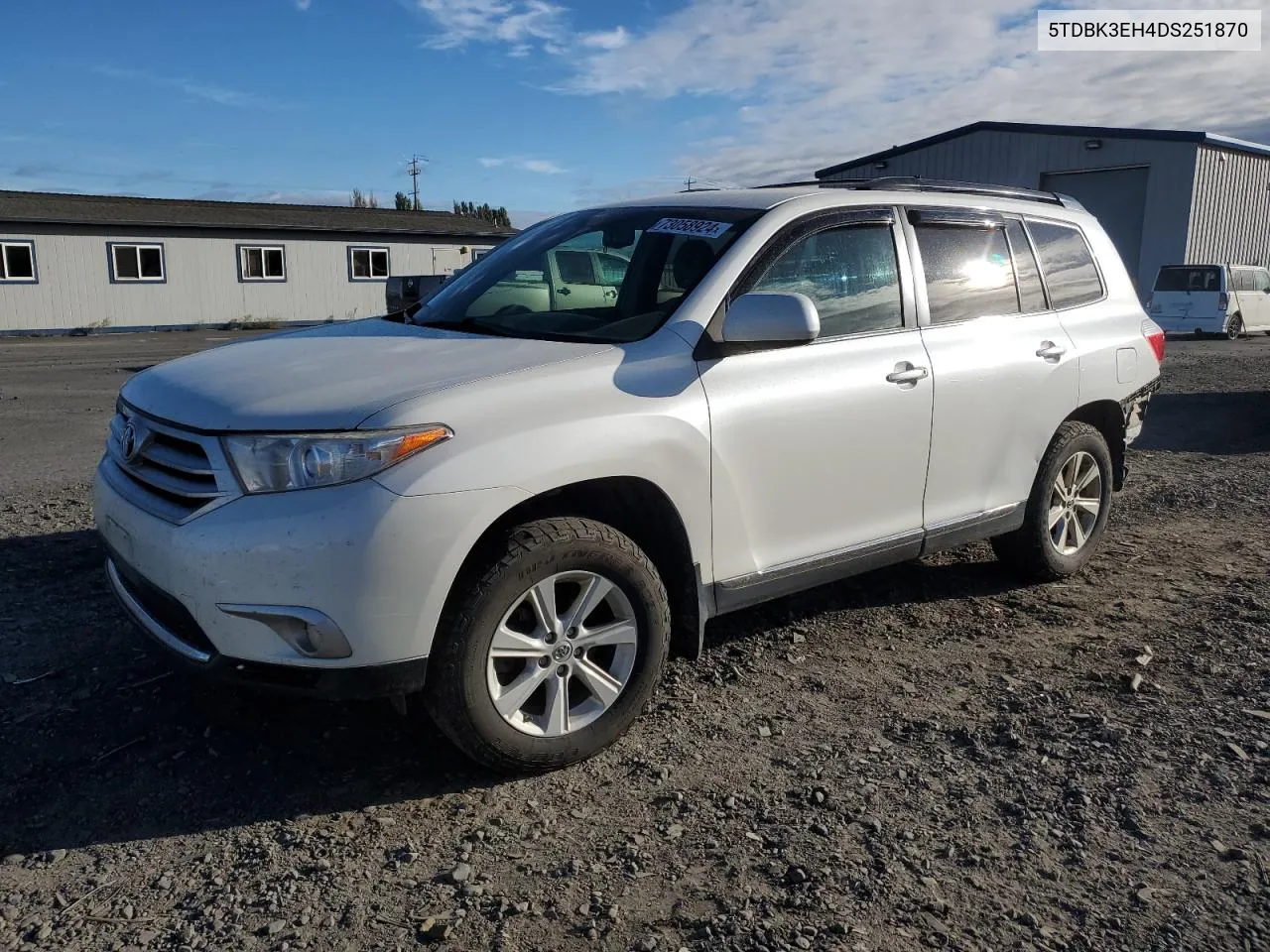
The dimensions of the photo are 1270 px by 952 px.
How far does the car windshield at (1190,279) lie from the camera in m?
22.0

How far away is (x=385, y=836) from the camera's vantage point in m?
2.91

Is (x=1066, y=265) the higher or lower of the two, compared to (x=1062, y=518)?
higher

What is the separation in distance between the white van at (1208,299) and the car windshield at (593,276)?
70.9 feet

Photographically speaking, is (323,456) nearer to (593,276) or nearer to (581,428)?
(581,428)

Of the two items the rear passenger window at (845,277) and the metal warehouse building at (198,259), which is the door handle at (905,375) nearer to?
the rear passenger window at (845,277)

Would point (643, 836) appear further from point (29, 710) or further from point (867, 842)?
point (29, 710)

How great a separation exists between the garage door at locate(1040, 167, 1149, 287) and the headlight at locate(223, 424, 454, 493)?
91.7 feet

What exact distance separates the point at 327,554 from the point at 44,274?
29.0m

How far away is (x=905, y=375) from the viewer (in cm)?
400

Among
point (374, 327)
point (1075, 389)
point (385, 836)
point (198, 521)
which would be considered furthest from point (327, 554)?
point (1075, 389)

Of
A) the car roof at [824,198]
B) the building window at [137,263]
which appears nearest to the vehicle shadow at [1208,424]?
the car roof at [824,198]

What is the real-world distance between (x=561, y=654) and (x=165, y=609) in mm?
1224

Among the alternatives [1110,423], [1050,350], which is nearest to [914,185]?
[1050,350]

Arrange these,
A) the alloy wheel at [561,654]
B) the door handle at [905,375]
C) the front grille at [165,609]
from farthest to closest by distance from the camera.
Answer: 1. the door handle at [905,375]
2. the alloy wheel at [561,654]
3. the front grille at [165,609]
